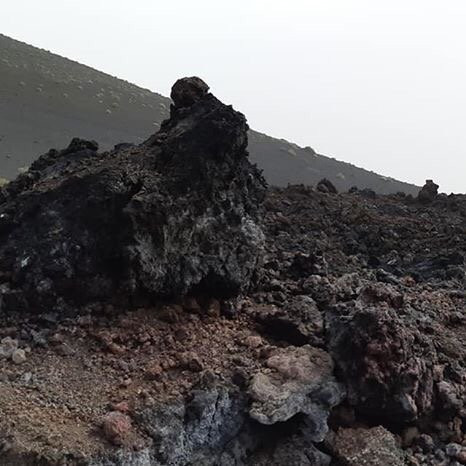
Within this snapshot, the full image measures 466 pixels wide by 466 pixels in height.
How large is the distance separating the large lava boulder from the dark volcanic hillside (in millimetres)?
19852

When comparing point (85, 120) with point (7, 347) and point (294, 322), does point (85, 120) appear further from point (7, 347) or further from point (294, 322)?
point (7, 347)

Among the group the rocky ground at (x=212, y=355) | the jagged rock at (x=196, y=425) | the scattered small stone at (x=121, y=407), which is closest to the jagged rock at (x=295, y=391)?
the rocky ground at (x=212, y=355)

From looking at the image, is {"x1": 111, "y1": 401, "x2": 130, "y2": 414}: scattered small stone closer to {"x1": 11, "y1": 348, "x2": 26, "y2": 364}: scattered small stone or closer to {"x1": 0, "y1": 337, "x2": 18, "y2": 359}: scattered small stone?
{"x1": 11, "y1": 348, "x2": 26, "y2": 364}: scattered small stone

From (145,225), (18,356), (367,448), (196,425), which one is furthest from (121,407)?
(367,448)

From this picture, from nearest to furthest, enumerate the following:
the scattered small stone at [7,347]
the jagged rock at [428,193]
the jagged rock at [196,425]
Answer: the jagged rock at [196,425] → the scattered small stone at [7,347] → the jagged rock at [428,193]

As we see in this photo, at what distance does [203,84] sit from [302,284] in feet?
7.77

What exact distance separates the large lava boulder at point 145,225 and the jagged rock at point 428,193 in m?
9.10

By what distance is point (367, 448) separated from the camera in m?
5.02

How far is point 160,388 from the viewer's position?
490 centimetres

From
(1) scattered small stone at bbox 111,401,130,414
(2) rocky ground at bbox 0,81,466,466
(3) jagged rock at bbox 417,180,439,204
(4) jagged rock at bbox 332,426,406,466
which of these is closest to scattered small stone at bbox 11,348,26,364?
(2) rocky ground at bbox 0,81,466,466

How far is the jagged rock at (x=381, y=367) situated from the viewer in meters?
5.27

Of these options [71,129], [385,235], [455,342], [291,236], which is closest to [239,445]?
[455,342]

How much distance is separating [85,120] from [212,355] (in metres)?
33.7

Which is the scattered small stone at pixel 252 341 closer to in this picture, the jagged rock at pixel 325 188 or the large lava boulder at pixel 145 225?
the large lava boulder at pixel 145 225
